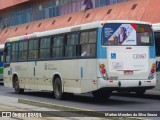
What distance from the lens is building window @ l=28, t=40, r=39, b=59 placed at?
72.6 ft

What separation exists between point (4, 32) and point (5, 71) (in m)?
46.9

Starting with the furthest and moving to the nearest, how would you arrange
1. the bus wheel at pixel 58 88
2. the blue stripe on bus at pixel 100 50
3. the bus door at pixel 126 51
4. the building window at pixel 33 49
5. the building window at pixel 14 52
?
the building window at pixel 14 52 < the building window at pixel 33 49 < the bus wheel at pixel 58 88 < the bus door at pixel 126 51 < the blue stripe on bus at pixel 100 50

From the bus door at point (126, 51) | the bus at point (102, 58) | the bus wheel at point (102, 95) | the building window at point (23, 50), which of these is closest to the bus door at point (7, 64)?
the building window at point (23, 50)

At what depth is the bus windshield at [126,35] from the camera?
1709cm

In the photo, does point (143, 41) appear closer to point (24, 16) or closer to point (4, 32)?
point (24, 16)

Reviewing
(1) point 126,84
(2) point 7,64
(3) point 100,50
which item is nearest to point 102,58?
(3) point 100,50

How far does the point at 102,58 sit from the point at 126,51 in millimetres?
1012

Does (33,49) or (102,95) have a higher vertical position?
(33,49)

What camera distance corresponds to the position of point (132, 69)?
17.2m

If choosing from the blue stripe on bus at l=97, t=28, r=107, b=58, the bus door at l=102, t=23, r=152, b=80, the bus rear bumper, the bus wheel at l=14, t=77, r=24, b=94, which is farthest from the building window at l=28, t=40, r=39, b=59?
the bus rear bumper

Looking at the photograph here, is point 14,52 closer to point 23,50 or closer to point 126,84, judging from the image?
point 23,50

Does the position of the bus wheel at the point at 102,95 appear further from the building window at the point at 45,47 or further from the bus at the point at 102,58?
the building window at the point at 45,47

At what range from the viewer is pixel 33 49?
22438 mm

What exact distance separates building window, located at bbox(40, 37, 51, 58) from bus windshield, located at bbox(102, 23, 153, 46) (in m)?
4.44
